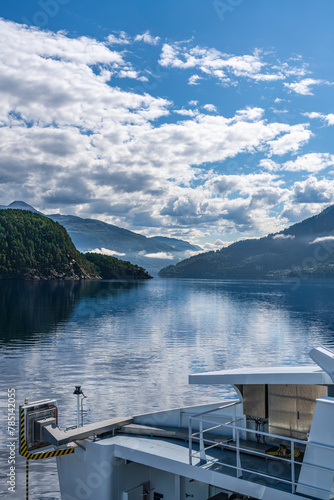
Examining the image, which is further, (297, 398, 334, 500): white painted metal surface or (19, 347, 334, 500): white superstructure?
(19, 347, 334, 500): white superstructure

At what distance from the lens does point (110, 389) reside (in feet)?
103

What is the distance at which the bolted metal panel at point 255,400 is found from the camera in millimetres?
12141

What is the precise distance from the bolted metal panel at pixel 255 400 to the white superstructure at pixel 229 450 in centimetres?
3

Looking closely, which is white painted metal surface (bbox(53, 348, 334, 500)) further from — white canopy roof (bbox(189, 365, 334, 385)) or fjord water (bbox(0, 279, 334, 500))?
fjord water (bbox(0, 279, 334, 500))

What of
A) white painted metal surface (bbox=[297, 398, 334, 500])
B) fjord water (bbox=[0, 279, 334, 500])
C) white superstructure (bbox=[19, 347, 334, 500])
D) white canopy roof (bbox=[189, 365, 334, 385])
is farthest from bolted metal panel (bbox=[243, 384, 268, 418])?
fjord water (bbox=[0, 279, 334, 500])

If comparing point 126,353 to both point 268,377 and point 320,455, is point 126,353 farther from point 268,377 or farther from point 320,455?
point 320,455

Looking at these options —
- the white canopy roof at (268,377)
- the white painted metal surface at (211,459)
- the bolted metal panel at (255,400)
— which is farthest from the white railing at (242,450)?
the white canopy roof at (268,377)

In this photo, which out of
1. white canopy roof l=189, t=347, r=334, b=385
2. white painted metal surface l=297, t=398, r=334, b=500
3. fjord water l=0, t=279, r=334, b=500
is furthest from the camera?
fjord water l=0, t=279, r=334, b=500

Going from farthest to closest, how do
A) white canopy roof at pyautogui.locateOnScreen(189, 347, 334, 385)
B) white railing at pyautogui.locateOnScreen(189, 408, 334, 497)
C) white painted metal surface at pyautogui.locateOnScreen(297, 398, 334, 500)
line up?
white canopy roof at pyautogui.locateOnScreen(189, 347, 334, 385) < white railing at pyautogui.locateOnScreen(189, 408, 334, 497) < white painted metal surface at pyautogui.locateOnScreen(297, 398, 334, 500)

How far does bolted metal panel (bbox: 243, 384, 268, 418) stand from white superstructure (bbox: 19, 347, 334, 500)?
1.1 inches

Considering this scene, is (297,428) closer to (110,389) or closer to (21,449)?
(21,449)

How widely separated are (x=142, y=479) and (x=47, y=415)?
360cm

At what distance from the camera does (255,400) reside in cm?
1230

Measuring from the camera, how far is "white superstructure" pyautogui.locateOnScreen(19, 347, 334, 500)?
402 inches
